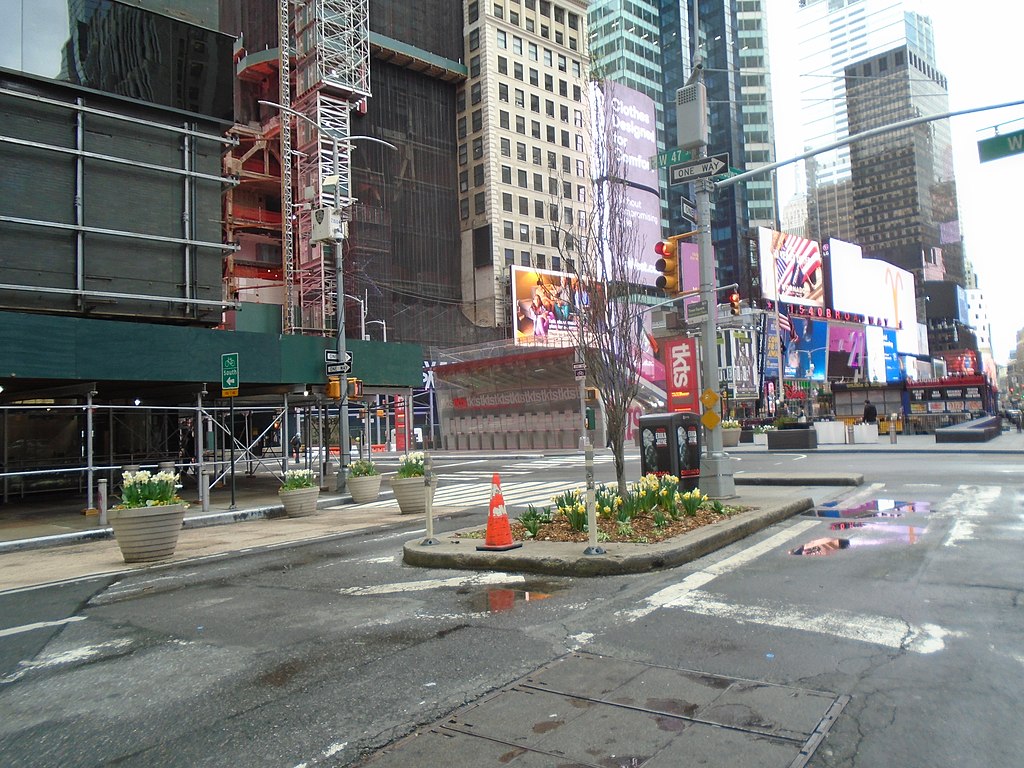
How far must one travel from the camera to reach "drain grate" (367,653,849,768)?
152 inches

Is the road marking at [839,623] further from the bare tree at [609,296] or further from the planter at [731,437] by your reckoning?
the planter at [731,437]

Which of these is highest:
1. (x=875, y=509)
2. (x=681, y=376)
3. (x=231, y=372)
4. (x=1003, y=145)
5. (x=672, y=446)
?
(x=1003, y=145)

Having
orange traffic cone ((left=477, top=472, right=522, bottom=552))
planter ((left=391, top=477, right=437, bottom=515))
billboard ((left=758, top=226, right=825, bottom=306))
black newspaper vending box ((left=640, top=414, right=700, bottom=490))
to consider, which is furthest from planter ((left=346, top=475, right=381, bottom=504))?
billboard ((left=758, top=226, right=825, bottom=306))

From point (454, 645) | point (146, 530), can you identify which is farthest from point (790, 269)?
point (454, 645)

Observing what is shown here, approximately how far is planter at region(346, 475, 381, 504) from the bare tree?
9.58m

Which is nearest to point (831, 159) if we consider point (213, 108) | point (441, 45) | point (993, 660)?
point (441, 45)

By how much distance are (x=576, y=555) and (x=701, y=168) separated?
26.6ft

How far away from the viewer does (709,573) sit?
324 inches

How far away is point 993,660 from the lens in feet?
16.8

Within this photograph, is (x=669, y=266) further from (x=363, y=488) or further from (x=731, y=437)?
(x=731, y=437)

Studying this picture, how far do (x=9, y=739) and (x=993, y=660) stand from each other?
623 centimetres

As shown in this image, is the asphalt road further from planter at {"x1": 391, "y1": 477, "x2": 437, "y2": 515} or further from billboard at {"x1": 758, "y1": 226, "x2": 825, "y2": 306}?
billboard at {"x1": 758, "y1": 226, "x2": 825, "y2": 306}

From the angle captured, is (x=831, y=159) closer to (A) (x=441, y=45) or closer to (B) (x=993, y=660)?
(A) (x=441, y=45)

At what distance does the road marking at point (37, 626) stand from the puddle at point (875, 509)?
10625mm
